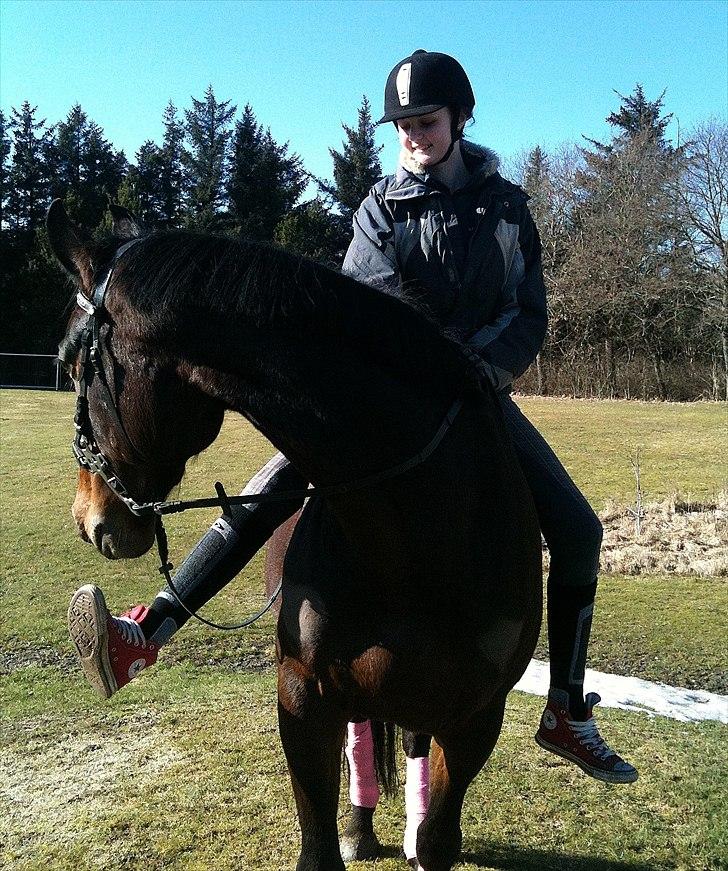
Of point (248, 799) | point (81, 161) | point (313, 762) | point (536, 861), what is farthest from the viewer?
point (81, 161)

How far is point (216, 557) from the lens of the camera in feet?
9.66

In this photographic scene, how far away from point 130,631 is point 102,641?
15cm

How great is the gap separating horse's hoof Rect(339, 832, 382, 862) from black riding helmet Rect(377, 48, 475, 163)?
303 cm

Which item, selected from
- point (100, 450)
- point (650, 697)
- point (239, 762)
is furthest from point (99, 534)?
point (650, 697)

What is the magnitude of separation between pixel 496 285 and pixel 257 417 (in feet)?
3.67

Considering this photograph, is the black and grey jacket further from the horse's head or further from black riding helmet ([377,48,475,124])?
the horse's head

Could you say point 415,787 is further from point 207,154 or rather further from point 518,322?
point 207,154

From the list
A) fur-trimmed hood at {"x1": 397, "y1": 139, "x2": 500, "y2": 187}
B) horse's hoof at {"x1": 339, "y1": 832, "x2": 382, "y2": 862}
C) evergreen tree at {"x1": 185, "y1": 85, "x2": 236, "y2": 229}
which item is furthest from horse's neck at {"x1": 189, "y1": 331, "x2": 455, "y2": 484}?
evergreen tree at {"x1": 185, "y1": 85, "x2": 236, "y2": 229}

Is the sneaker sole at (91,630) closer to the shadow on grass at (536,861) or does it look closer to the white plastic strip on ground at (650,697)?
the shadow on grass at (536,861)

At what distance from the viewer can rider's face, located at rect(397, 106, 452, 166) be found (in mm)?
2650

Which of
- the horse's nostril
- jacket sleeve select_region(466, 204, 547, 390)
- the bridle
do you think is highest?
jacket sleeve select_region(466, 204, 547, 390)

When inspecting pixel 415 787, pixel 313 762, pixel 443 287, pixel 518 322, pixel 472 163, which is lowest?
pixel 415 787

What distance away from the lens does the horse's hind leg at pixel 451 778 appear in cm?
260

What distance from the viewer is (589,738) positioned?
3.06 m
